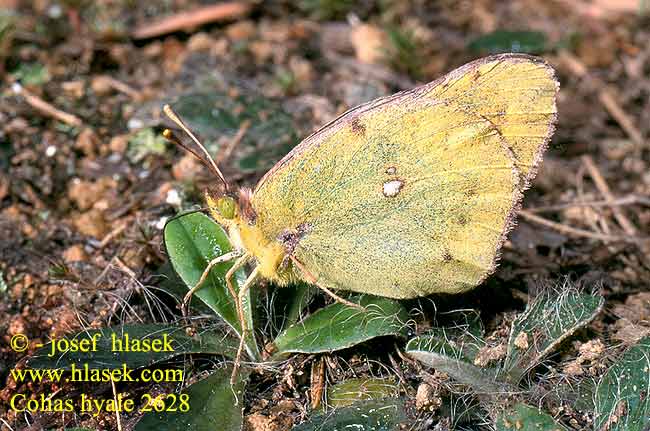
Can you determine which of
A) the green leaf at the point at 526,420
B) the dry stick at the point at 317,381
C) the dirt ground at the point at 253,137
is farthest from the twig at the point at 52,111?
the green leaf at the point at 526,420

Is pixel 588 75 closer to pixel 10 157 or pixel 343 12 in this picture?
pixel 343 12

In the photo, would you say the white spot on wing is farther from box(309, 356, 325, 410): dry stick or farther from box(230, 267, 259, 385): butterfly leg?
box(309, 356, 325, 410): dry stick

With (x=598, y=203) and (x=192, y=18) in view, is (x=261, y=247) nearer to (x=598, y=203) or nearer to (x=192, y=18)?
(x=598, y=203)

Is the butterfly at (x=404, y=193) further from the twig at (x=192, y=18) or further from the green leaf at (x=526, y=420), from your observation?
the twig at (x=192, y=18)

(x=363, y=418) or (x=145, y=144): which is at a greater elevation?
(x=145, y=144)

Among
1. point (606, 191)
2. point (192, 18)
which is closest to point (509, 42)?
point (606, 191)

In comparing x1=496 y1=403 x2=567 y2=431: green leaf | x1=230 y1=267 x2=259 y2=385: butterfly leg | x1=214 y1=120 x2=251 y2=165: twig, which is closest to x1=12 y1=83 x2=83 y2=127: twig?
x1=214 y1=120 x2=251 y2=165: twig

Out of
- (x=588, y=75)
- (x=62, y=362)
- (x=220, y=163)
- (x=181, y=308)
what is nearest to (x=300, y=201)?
(x=181, y=308)
